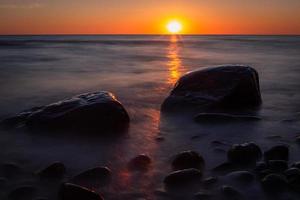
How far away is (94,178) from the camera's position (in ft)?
11.6

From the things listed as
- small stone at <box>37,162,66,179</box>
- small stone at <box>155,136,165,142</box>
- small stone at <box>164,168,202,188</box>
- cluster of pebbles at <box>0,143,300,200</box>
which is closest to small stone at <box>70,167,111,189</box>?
cluster of pebbles at <box>0,143,300,200</box>

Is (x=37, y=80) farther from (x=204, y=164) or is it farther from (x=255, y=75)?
(x=204, y=164)

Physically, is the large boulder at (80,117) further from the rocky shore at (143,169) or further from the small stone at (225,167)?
the small stone at (225,167)

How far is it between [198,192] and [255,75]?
14.1 ft

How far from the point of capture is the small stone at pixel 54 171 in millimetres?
3629

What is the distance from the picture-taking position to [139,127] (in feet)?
18.1

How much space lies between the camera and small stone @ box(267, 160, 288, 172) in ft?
11.8

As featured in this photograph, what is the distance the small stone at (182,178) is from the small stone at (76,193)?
0.71m

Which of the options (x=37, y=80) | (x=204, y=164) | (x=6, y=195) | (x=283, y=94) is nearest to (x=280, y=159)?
(x=204, y=164)

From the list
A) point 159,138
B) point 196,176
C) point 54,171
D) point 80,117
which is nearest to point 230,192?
point 196,176

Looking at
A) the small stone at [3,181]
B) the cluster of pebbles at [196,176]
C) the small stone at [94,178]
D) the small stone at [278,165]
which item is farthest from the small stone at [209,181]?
the small stone at [3,181]

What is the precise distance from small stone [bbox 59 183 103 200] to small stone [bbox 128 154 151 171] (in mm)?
896

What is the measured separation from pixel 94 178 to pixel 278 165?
174cm

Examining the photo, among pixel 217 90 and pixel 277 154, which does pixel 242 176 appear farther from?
pixel 217 90
